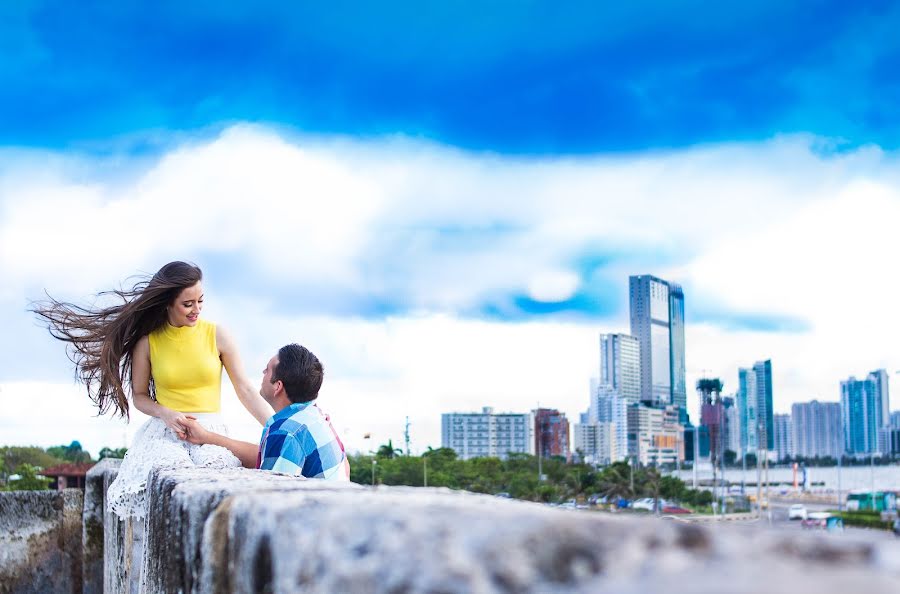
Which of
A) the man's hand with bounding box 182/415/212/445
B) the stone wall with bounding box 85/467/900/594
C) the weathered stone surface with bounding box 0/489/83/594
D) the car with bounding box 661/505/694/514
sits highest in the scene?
the stone wall with bounding box 85/467/900/594

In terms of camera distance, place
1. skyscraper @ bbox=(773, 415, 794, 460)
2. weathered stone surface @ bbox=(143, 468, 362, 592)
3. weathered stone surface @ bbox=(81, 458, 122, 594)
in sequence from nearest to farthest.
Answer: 1. weathered stone surface @ bbox=(143, 468, 362, 592)
2. weathered stone surface @ bbox=(81, 458, 122, 594)
3. skyscraper @ bbox=(773, 415, 794, 460)

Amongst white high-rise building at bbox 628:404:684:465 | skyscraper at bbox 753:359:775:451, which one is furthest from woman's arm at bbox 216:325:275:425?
skyscraper at bbox 753:359:775:451

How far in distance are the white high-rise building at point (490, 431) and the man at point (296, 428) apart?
5536 inches

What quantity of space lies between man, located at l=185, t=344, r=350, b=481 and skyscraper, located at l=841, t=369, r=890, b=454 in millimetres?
175222

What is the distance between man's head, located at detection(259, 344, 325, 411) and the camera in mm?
4121

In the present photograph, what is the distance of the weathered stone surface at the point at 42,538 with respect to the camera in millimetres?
6734

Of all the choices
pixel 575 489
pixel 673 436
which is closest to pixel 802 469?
pixel 673 436

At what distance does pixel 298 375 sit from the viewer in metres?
4.13

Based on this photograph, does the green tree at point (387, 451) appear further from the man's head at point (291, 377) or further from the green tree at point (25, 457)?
the man's head at point (291, 377)

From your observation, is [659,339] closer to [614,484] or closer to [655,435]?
[655,435]

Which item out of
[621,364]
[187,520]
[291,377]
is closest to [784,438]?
[621,364]

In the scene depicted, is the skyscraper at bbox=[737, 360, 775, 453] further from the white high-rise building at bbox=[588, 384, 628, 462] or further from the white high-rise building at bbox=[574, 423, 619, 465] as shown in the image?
the white high-rise building at bbox=[574, 423, 619, 465]

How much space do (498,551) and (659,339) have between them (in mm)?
188910

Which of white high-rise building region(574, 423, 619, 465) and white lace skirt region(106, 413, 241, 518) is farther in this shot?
white high-rise building region(574, 423, 619, 465)
